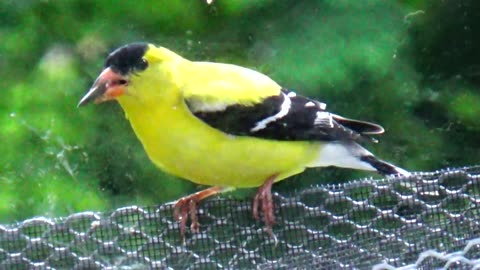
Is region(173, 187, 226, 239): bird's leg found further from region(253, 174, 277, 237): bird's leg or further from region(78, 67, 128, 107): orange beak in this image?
region(78, 67, 128, 107): orange beak

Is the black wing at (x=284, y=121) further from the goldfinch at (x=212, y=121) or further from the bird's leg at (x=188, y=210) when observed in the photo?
the bird's leg at (x=188, y=210)

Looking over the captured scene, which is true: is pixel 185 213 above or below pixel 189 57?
below

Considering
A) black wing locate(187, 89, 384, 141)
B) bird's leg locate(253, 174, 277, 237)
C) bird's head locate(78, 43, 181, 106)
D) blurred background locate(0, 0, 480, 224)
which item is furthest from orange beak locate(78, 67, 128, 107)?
→ blurred background locate(0, 0, 480, 224)

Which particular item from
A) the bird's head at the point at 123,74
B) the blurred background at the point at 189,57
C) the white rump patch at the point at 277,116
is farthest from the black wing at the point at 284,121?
the blurred background at the point at 189,57

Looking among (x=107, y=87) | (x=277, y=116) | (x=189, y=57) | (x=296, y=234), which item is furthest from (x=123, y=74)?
(x=189, y=57)

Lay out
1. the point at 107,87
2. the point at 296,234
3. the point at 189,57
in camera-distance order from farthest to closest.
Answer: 1. the point at 189,57
2. the point at 107,87
3. the point at 296,234

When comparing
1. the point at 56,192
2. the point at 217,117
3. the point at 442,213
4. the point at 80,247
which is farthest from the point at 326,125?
the point at 56,192

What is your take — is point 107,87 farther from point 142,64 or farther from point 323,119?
point 323,119
